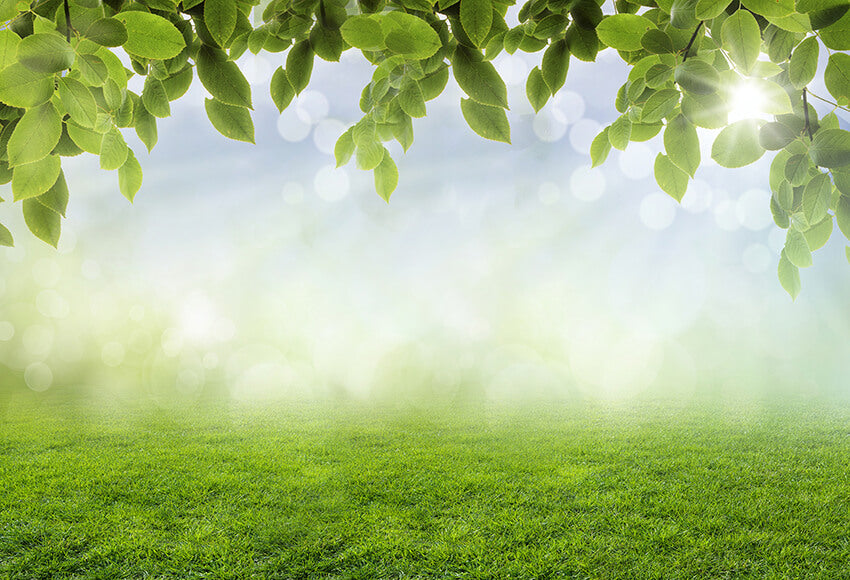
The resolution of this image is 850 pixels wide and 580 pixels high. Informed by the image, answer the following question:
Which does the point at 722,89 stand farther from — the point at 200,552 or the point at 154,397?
the point at 154,397

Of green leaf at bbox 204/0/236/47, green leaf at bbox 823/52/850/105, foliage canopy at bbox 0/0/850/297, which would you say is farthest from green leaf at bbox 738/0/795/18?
green leaf at bbox 204/0/236/47

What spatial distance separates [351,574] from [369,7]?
13.0 feet

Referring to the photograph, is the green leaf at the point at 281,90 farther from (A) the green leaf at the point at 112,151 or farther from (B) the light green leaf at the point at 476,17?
(B) the light green leaf at the point at 476,17

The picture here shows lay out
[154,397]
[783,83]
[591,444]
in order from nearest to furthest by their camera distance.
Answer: [783,83] → [591,444] → [154,397]

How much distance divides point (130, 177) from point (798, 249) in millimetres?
1283

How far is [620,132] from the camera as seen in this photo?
39.4 inches

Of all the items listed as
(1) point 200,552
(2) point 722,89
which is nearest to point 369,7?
(2) point 722,89

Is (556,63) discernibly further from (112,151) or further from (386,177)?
(112,151)

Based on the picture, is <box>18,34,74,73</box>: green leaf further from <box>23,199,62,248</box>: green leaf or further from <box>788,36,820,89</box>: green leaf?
<box>788,36,820,89</box>: green leaf

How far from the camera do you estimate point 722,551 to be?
392cm

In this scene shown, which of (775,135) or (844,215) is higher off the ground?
(775,135)

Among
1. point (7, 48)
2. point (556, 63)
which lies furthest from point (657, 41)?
→ point (7, 48)

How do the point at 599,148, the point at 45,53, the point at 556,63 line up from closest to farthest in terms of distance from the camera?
1. the point at 45,53
2. the point at 556,63
3. the point at 599,148

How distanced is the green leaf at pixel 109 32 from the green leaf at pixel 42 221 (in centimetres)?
37
